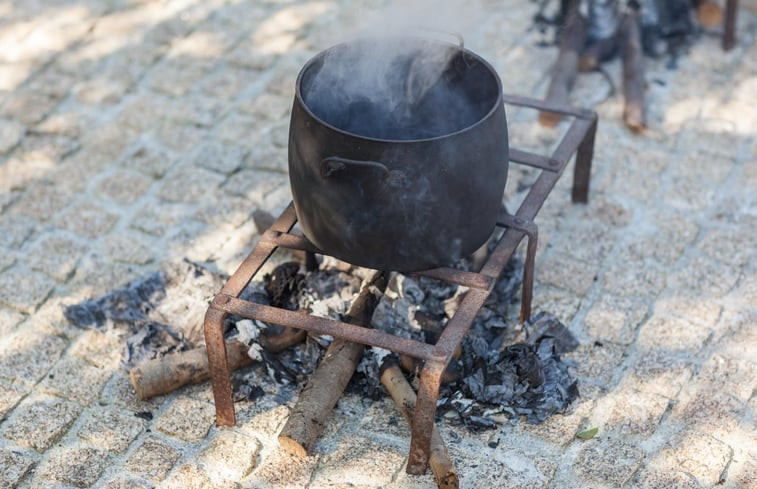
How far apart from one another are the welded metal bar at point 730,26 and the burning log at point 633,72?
61 centimetres

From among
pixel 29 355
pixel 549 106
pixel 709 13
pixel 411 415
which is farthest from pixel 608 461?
pixel 709 13

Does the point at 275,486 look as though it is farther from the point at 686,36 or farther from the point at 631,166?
the point at 686,36

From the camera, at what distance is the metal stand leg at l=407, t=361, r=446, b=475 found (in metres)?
3.67

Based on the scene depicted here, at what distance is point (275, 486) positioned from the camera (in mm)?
3930

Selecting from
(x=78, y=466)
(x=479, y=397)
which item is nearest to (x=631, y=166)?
(x=479, y=397)

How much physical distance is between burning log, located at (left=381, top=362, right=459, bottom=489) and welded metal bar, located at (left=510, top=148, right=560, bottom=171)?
127 centimetres

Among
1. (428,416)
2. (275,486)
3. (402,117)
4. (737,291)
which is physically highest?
(402,117)

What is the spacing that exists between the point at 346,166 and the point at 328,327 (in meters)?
0.67

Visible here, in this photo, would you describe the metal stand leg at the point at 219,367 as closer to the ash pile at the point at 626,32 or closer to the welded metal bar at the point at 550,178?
the welded metal bar at the point at 550,178

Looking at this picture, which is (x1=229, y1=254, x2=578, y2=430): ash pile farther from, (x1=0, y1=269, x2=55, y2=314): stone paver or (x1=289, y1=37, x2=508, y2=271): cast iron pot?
(x1=0, y1=269, x2=55, y2=314): stone paver

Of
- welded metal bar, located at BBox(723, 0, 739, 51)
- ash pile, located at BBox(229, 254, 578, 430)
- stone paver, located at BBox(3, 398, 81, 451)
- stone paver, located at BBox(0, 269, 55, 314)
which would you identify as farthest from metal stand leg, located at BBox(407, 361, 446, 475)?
welded metal bar, located at BBox(723, 0, 739, 51)

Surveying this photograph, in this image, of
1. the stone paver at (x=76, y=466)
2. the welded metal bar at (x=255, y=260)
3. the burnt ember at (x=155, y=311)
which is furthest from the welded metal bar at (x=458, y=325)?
the stone paver at (x=76, y=466)

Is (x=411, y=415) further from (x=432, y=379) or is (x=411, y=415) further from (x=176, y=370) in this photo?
(x=176, y=370)

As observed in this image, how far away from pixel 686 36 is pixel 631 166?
171 centimetres
